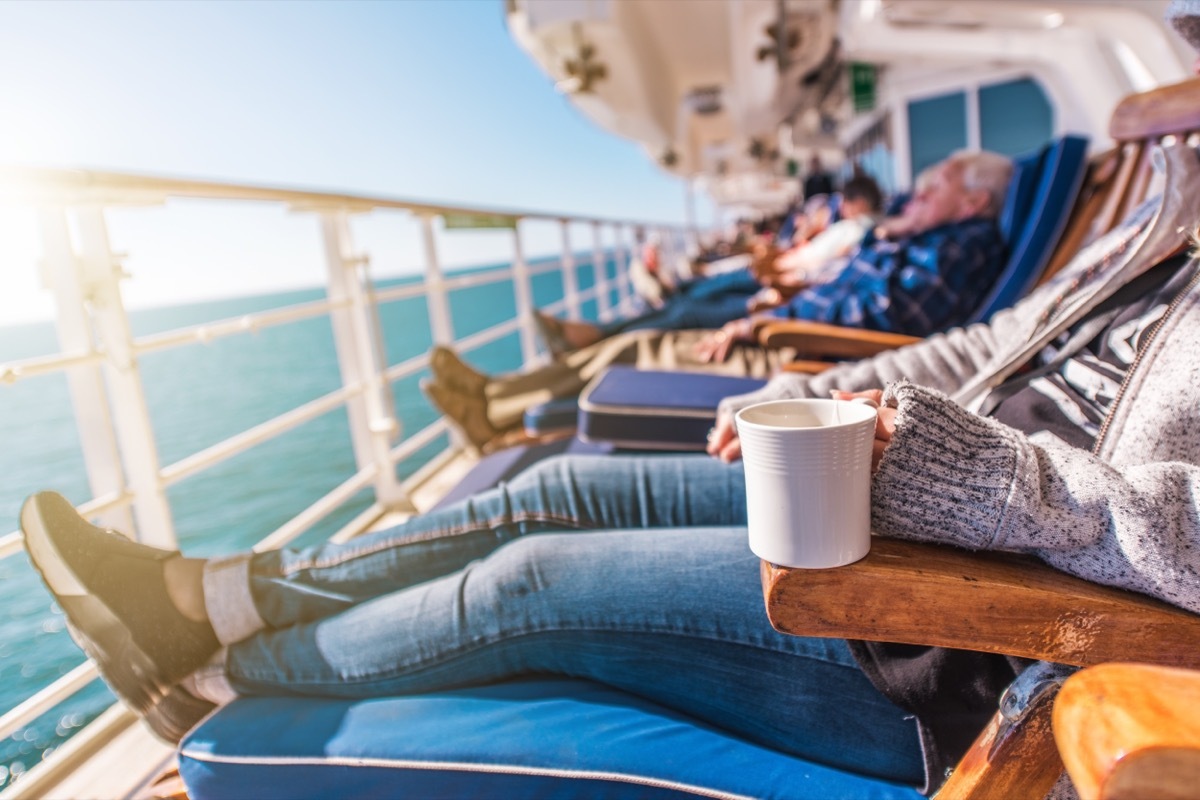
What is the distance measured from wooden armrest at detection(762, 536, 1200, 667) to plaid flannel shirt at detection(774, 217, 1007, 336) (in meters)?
1.13

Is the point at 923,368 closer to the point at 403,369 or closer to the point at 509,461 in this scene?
the point at 509,461

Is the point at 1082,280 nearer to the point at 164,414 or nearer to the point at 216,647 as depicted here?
the point at 216,647

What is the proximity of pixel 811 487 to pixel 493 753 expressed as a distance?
39 centimetres

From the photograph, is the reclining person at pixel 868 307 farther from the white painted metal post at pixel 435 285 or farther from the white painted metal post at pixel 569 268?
the white painted metal post at pixel 569 268

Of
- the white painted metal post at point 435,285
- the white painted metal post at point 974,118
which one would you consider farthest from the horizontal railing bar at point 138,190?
the white painted metal post at point 974,118

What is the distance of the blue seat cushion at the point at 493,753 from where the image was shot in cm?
62

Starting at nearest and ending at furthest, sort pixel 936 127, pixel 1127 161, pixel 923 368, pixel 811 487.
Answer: pixel 811 487, pixel 923 368, pixel 1127 161, pixel 936 127

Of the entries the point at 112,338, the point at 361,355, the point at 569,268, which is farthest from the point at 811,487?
the point at 569,268

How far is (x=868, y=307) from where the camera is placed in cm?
155

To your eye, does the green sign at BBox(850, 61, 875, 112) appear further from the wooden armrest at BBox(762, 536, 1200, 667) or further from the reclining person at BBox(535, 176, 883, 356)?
the wooden armrest at BBox(762, 536, 1200, 667)

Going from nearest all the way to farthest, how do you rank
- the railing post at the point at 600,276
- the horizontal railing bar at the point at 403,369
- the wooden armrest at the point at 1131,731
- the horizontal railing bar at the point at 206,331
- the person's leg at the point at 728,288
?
the wooden armrest at the point at 1131,731, the horizontal railing bar at the point at 206,331, the horizontal railing bar at the point at 403,369, the person's leg at the point at 728,288, the railing post at the point at 600,276

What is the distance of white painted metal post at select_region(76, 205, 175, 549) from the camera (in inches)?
39.9

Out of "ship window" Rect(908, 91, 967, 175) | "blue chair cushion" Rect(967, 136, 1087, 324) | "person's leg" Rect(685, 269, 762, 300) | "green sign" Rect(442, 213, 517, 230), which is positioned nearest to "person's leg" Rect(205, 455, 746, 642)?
"blue chair cushion" Rect(967, 136, 1087, 324)

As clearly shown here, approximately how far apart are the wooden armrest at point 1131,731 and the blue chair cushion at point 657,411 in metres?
0.82
